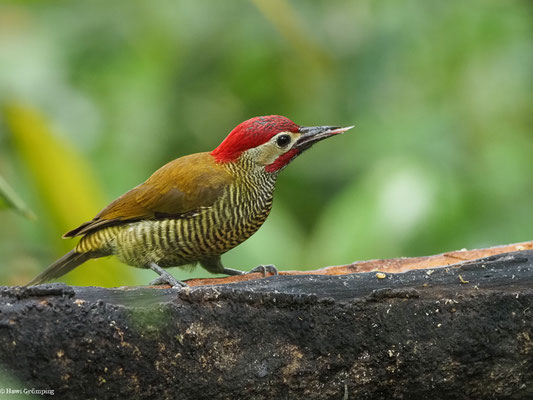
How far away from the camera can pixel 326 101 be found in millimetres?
6426

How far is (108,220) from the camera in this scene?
4.10 meters

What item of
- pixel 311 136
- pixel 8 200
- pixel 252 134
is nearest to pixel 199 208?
pixel 252 134

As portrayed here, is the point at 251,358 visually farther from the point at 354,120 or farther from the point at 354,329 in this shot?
the point at 354,120

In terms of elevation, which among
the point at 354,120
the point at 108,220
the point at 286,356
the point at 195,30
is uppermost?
the point at 195,30

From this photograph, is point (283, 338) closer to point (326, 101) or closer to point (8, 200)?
point (8, 200)

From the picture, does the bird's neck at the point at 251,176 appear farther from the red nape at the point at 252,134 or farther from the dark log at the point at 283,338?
the dark log at the point at 283,338

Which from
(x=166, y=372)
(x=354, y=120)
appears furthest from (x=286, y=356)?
(x=354, y=120)

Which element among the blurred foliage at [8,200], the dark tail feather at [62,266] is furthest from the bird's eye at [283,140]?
the blurred foliage at [8,200]

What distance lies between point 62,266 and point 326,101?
274cm

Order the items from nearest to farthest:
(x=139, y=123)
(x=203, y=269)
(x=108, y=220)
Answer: (x=108, y=220)
(x=203, y=269)
(x=139, y=123)

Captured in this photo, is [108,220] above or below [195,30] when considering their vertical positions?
below

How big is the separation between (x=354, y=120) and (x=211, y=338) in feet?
12.0

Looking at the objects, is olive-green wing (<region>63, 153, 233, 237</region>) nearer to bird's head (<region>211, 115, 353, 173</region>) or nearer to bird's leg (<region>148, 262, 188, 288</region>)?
bird's head (<region>211, 115, 353, 173</region>)

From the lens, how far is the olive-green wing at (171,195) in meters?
4.04
